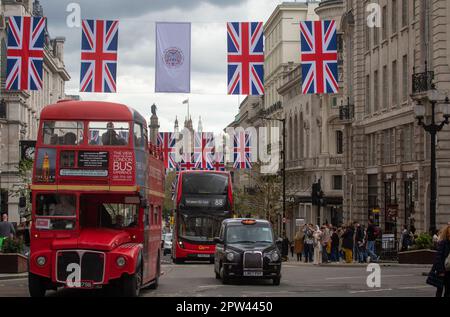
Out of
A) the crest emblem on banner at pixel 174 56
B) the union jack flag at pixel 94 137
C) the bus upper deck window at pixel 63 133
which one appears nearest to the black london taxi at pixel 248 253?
the union jack flag at pixel 94 137

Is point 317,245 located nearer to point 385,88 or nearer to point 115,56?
point 115,56

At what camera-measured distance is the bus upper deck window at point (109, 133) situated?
2128cm

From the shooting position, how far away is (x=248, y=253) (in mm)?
27062

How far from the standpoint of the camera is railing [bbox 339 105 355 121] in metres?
61.1

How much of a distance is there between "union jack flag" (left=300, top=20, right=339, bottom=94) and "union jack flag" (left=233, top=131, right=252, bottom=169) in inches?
1167

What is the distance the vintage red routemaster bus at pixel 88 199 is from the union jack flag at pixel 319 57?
15315mm

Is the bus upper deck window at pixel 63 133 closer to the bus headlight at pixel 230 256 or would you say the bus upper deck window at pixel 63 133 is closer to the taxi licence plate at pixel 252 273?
the bus headlight at pixel 230 256

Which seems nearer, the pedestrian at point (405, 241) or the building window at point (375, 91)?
the pedestrian at point (405, 241)

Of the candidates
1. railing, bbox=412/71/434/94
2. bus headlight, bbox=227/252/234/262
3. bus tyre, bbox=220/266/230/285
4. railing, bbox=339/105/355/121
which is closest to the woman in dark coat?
bus headlight, bbox=227/252/234/262

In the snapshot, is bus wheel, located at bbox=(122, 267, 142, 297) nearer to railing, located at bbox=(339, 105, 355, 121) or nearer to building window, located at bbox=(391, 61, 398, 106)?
building window, located at bbox=(391, 61, 398, 106)
